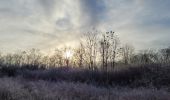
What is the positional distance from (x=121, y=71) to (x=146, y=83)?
13.7ft

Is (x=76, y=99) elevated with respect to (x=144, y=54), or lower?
lower

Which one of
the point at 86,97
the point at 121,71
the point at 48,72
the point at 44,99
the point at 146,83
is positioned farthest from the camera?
the point at 48,72

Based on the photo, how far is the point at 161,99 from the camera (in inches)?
513

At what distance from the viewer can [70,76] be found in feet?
84.0

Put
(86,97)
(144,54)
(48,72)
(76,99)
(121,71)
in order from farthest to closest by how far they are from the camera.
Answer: (144,54) < (48,72) < (121,71) < (86,97) < (76,99)

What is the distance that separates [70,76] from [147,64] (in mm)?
6677

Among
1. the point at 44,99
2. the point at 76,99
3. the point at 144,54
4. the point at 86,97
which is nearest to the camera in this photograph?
the point at 44,99

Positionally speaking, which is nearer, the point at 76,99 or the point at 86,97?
the point at 76,99

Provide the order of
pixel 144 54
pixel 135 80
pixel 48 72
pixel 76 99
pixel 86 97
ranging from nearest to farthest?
pixel 76 99 < pixel 86 97 < pixel 135 80 < pixel 48 72 < pixel 144 54

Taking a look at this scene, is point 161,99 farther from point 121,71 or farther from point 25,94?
point 121,71

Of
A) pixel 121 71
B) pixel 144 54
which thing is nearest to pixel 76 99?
pixel 121 71

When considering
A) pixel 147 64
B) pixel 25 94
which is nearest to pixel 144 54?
pixel 147 64

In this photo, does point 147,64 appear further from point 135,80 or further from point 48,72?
point 48,72

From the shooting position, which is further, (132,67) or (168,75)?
(132,67)
